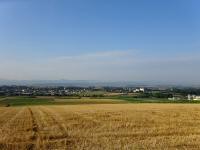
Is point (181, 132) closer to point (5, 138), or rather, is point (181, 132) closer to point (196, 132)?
point (196, 132)

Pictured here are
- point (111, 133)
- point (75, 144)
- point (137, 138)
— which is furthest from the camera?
point (111, 133)

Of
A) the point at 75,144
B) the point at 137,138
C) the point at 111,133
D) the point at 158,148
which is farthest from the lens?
the point at 111,133

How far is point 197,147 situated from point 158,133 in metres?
4.87

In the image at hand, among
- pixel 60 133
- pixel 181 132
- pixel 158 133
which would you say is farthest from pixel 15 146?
pixel 181 132

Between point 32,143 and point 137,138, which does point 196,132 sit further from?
point 32,143

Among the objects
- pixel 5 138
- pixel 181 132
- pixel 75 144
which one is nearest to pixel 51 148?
pixel 75 144

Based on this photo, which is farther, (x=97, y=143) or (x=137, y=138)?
(x=137, y=138)

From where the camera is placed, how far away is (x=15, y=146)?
52.2 feet

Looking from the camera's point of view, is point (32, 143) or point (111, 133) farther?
point (111, 133)

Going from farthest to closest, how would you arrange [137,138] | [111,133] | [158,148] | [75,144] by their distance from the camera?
[111,133] < [137,138] < [75,144] < [158,148]

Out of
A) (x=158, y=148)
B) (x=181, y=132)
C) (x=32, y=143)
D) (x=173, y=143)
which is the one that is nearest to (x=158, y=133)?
(x=181, y=132)

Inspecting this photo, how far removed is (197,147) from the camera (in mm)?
15203

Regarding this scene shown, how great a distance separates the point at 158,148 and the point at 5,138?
22.8ft

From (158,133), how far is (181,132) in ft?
4.36
